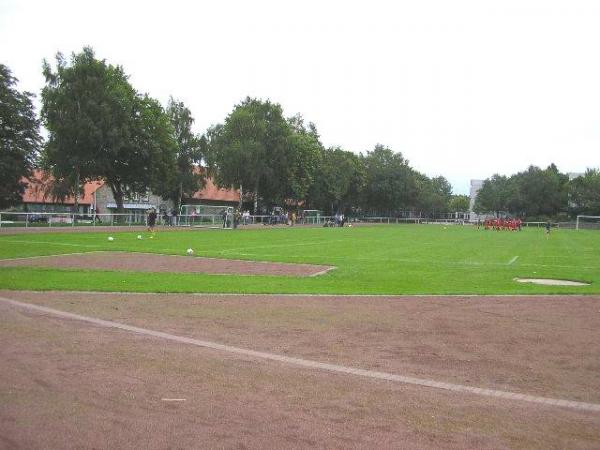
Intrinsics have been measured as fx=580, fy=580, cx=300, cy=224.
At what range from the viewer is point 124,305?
1170cm

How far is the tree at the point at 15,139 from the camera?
56.7m

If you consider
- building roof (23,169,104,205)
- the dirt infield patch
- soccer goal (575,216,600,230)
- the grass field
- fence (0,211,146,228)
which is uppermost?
building roof (23,169,104,205)

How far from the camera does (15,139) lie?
5947cm

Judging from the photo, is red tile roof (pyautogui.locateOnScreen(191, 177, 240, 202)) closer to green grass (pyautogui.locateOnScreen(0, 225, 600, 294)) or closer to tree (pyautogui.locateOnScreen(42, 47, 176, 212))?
tree (pyautogui.locateOnScreen(42, 47, 176, 212))

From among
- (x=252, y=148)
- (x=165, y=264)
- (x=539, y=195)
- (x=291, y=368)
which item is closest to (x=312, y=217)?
(x=252, y=148)

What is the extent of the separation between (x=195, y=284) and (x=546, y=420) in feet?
35.5

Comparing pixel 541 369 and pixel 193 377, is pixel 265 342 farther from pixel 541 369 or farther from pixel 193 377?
pixel 541 369

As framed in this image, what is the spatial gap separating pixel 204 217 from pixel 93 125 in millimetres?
14024

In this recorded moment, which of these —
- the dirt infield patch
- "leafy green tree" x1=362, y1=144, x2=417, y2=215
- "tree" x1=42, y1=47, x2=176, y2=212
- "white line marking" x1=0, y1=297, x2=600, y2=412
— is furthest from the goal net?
"white line marking" x1=0, y1=297, x2=600, y2=412

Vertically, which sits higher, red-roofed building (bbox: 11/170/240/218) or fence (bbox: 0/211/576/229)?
red-roofed building (bbox: 11/170/240/218)

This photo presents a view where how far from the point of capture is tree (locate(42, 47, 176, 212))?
176 feet

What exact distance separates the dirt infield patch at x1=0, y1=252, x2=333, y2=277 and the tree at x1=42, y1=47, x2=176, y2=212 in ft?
110

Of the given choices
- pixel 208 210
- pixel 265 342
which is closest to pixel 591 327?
pixel 265 342

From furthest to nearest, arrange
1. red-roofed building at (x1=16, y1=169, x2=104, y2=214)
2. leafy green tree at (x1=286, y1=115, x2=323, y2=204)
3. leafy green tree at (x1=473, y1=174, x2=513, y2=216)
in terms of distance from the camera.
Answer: leafy green tree at (x1=473, y1=174, x2=513, y2=216) < leafy green tree at (x1=286, y1=115, x2=323, y2=204) < red-roofed building at (x1=16, y1=169, x2=104, y2=214)
